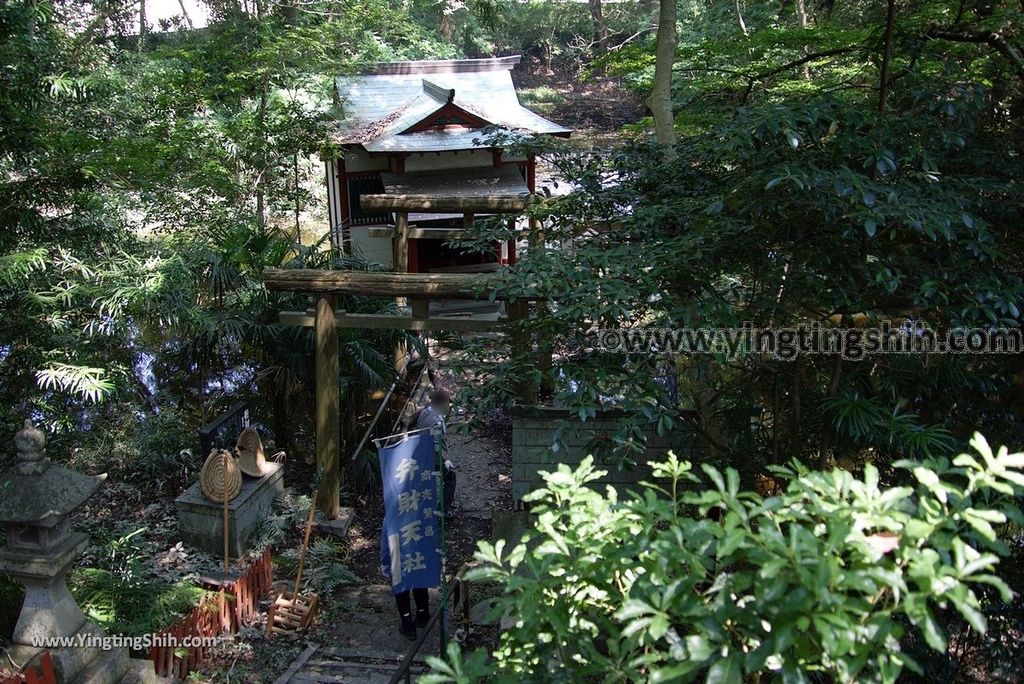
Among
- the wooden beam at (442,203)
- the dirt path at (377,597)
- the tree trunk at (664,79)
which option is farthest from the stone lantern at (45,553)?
the tree trunk at (664,79)

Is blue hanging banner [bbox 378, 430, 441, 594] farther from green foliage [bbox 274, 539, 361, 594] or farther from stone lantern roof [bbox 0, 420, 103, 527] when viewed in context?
stone lantern roof [bbox 0, 420, 103, 527]

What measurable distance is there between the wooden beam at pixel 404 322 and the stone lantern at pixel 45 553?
3.04 metres

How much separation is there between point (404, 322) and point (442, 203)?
71.2 inches

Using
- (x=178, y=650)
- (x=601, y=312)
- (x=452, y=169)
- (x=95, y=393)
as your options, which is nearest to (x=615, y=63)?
(x=452, y=169)

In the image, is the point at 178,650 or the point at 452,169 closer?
the point at 178,650

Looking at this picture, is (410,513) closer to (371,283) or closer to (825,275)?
(371,283)

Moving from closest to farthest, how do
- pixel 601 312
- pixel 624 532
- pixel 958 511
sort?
1. pixel 958 511
2. pixel 624 532
3. pixel 601 312

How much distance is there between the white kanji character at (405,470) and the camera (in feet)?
18.5

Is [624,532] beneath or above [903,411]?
above

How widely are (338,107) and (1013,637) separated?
1018cm

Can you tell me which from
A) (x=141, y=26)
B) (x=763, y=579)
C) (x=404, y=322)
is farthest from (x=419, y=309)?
(x=141, y=26)

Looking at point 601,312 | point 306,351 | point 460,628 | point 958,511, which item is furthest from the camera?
point 306,351

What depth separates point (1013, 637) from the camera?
4305 millimetres

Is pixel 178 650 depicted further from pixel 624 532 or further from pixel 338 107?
pixel 338 107
